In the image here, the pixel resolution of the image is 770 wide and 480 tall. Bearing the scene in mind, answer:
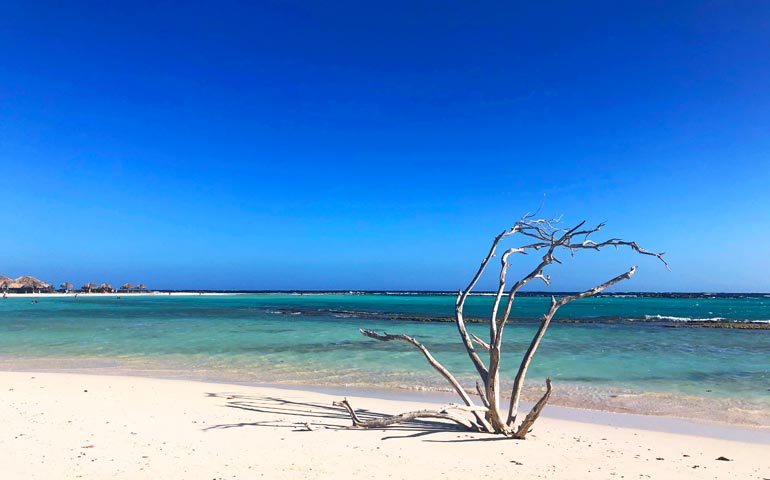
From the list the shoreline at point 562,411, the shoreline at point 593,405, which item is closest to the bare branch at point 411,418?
the shoreline at point 562,411

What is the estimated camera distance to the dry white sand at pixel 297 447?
15.9 feet

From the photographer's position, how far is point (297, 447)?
5566 millimetres

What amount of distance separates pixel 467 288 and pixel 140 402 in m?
5.78

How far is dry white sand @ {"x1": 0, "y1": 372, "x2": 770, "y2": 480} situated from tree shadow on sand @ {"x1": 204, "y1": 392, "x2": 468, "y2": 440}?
3 cm

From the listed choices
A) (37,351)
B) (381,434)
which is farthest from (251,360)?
(381,434)

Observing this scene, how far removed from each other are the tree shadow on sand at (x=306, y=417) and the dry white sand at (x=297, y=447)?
0.03 metres

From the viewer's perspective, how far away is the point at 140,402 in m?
8.02

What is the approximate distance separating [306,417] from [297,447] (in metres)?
1.68

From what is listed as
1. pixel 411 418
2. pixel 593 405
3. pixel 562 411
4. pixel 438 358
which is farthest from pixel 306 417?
pixel 438 358

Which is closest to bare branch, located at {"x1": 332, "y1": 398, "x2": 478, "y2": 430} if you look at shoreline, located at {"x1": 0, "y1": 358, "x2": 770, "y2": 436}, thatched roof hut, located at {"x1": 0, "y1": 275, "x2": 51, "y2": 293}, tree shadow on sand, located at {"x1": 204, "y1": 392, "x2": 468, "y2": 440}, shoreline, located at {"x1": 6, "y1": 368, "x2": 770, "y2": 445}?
tree shadow on sand, located at {"x1": 204, "y1": 392, "x2": 468, "y2": 440}

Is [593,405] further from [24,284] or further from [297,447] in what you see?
[24,284]

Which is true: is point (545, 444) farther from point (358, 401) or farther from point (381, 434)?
point (358, 401)

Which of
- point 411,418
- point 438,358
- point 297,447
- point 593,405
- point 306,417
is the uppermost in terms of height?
point 411,418

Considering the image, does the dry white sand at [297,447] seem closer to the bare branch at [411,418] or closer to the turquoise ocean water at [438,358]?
the bare branch at [411,418]
